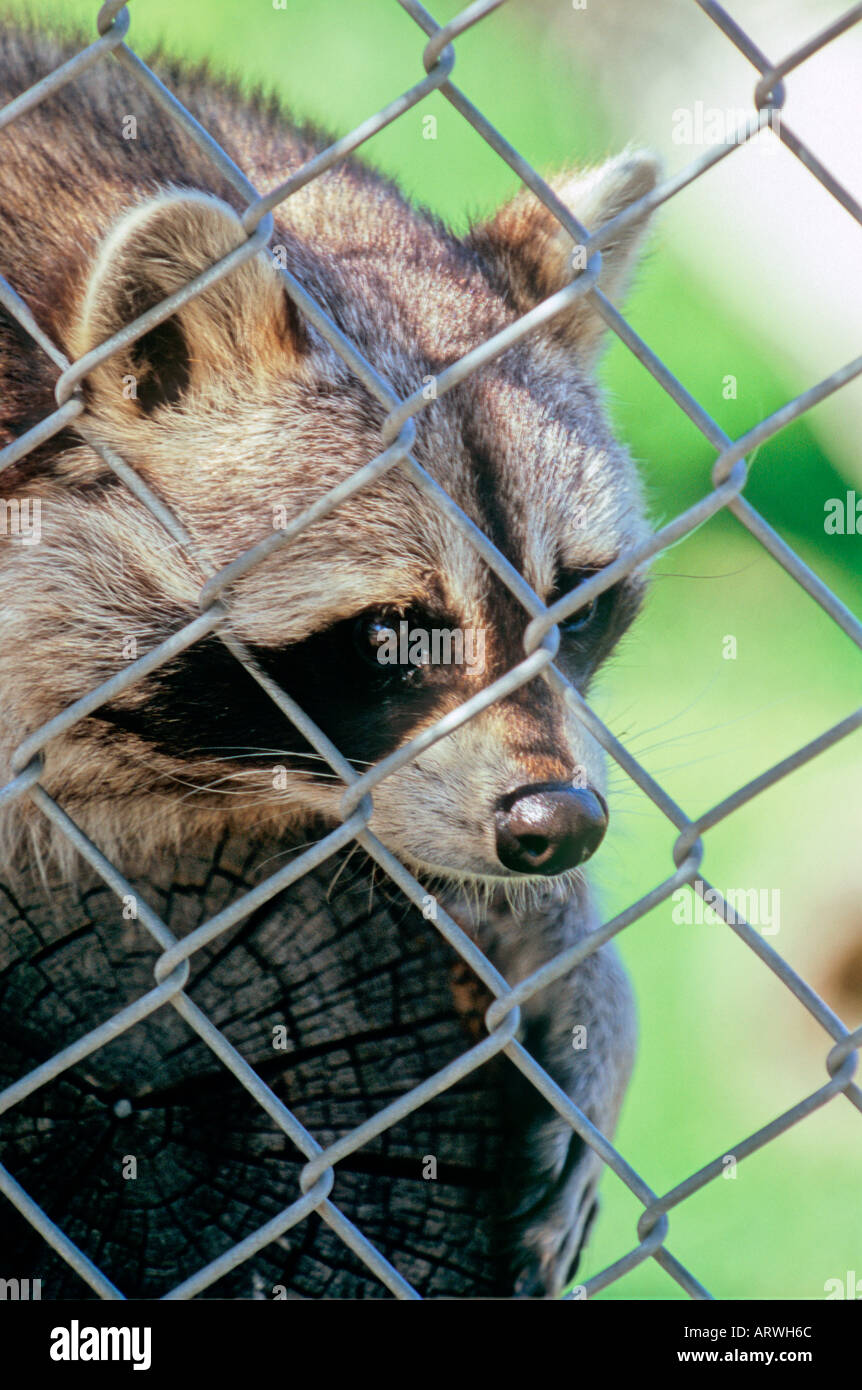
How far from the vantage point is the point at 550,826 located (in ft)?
7.13

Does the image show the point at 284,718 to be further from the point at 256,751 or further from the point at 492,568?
the point at 492,568

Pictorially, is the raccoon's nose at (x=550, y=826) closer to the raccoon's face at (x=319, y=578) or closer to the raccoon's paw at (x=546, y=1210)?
the raccoon's face at (x=319, y=578)

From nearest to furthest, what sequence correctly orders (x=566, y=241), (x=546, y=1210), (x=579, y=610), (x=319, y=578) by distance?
1. (x=546, y=1210)
2. (x=319, y=578)
3. (x=579, y=610)
4. (x=566, y=241)

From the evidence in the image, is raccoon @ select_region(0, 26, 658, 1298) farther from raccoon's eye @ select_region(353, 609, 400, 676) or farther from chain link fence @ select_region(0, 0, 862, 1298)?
chain link fence @ select_region(0, 0, 862, 1298)

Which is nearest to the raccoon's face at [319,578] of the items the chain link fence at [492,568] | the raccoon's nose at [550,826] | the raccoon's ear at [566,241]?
the raccoon's nose at [550,826]

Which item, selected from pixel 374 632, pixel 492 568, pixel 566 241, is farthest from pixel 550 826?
pixel 566 241

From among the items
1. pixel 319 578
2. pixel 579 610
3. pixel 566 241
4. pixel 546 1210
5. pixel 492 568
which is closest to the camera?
pixel 492 568

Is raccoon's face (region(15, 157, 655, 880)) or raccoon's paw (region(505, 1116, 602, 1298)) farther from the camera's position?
raccoon's face (region(15, 157, 655, 880))

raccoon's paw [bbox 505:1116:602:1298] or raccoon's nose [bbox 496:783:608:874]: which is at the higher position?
raccoon's nose [bbox 496:783:608:874]

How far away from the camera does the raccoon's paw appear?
2.11m

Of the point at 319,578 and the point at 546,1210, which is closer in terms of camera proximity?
the point at 546,1210

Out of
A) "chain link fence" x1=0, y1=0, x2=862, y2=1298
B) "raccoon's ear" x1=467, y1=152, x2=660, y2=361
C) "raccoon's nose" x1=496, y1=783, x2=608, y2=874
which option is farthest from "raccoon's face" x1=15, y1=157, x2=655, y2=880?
"chain link fence" x1=0, y1=0, x2=862, y2=1298

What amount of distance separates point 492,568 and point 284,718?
0.87m

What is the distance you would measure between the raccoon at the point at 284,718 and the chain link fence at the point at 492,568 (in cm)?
31
